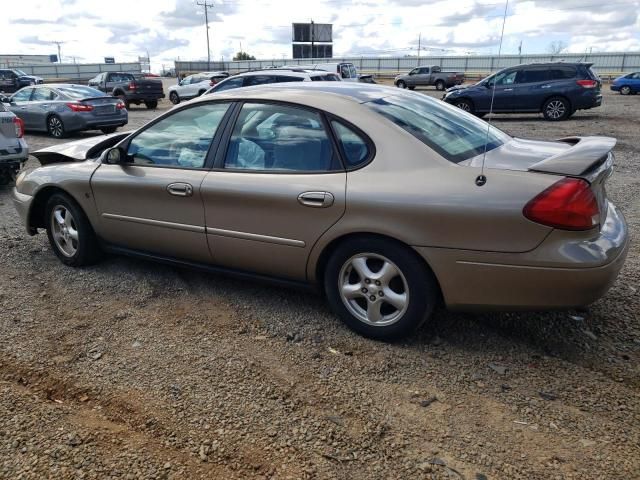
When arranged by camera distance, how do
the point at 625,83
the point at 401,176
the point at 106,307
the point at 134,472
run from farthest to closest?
the point at 625,83, the point at 106,307, the point at 401,176, the point at 134,472

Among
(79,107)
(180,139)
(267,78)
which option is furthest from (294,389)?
(79,107)

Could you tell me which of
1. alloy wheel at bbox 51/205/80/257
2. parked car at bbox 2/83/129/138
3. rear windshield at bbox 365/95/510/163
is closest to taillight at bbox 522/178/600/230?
rear windshield at bbox 365/95/510/163

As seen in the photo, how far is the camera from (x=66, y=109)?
14.4 metres

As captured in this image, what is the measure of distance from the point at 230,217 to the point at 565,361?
2.28m

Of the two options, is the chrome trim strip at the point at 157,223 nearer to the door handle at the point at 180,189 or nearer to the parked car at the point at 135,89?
the door handle at the point at 180,189

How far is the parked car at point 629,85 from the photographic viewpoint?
28125 millimetres

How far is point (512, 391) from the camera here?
2916 millimetres

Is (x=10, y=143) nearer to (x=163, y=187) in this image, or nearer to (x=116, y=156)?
(x=116, y=156)

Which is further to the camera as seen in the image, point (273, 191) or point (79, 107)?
point (79, 107)

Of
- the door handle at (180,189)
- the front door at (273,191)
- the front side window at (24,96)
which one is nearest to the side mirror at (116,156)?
the door handle at (180,189)

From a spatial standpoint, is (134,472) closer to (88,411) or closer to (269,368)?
(88,411)

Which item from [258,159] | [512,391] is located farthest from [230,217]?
[512,391]

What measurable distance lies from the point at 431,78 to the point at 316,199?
117ft

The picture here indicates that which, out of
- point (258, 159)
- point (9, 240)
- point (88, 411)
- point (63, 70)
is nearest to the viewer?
point (88, 411)
